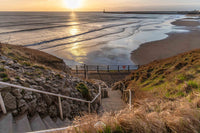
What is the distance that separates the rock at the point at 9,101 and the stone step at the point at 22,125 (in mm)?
332

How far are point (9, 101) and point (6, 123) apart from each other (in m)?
0.66

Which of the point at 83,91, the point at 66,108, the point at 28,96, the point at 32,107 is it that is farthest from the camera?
the point at 83,91

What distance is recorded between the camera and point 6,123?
9.58 ft

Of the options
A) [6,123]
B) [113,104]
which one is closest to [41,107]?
[6,123]

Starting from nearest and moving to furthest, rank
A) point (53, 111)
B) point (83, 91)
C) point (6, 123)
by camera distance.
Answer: point (6, 123) < point (53, 111) < point (83, 91)

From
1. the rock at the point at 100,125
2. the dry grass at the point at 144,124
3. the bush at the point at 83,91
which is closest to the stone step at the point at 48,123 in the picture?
the dry grass at the point at 144,124

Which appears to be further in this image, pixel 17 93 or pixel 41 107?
pixel 41 107

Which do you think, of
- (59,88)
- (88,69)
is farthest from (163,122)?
(88,69)

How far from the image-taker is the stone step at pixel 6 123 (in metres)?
2.78

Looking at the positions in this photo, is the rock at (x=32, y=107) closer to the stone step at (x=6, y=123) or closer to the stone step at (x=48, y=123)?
the stone step at (x=48, y=123)

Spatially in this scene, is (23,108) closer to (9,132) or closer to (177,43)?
(9,132)

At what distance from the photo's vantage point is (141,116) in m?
2.26

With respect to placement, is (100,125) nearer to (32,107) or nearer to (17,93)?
(32,107)

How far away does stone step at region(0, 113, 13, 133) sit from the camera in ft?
9.12
